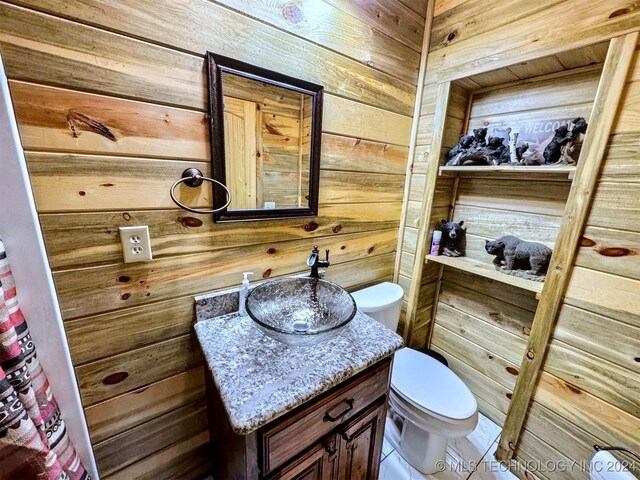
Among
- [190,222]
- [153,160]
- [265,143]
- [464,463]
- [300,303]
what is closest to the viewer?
[153,160]

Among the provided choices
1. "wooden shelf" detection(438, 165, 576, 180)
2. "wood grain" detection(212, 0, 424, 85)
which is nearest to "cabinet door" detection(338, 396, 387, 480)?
"wooden shelf" detection(438, 165, 576, 180)

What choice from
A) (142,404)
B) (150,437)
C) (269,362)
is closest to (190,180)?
(269,362)

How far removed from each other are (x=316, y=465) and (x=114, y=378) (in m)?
0.71

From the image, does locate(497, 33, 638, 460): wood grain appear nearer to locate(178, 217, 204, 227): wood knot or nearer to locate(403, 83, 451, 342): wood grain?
locate(403, 83, 451, 342): wood grain

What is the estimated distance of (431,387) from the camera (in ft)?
4.00

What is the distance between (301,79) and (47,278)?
1001 mm

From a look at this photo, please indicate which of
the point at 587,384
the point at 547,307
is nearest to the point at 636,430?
the point at 587,384

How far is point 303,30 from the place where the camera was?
0.96m

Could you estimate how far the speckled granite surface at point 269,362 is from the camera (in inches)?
25.5

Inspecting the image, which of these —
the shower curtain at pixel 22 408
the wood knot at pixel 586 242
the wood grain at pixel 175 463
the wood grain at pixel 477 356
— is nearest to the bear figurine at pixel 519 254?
the wood knot at pixel 586 242

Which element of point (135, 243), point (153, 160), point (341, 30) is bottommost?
point (135, 243)

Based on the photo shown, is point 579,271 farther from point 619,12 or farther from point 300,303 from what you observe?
point 300,303

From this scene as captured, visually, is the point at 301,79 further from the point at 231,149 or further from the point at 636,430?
the point at 636,430

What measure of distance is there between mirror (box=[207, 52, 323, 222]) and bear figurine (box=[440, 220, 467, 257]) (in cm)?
83
